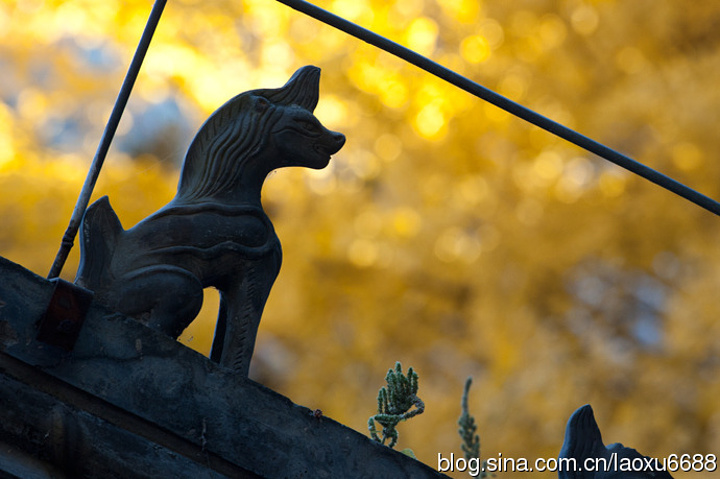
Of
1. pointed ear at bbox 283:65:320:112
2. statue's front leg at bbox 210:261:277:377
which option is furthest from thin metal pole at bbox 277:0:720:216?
statue's front leg at bbox 210:261:277:377

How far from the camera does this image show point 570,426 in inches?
76.7

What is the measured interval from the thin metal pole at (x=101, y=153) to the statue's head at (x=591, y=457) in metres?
1.19

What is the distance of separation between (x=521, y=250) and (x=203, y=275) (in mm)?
3859

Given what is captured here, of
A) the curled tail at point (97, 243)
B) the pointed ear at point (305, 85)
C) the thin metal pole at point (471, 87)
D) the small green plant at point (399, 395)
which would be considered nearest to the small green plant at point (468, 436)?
the small green plant at point (399, 395)

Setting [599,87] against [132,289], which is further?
[599,87]

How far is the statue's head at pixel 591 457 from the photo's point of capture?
191cm

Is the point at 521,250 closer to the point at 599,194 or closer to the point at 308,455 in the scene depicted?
the point at 599,194

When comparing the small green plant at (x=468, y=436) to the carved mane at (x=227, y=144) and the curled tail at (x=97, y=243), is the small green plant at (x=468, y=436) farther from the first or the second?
the curled tail at (x=97, y=243)

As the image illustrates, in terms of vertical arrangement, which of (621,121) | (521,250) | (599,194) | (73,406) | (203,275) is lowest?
(73,406)

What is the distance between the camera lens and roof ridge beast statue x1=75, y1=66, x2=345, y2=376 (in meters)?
1.72

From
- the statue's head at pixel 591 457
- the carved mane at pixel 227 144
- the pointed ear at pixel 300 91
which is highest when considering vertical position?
the pointed ear at pixel 300 91

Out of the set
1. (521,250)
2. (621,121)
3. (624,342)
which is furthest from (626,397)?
(621,121)

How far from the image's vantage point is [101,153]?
5.74 feet

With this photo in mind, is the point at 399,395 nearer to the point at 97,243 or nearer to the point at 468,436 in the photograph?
the point at 468,436
